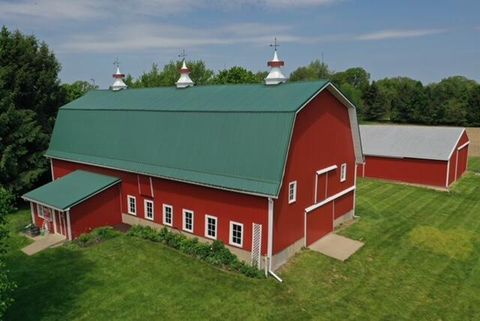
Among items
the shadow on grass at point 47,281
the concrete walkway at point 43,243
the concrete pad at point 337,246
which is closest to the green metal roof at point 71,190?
the concrete walkway at point 43,243

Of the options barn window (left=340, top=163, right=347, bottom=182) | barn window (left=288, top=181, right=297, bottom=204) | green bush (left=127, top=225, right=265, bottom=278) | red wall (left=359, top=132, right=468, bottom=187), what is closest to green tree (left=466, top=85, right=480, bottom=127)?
red wall (left=359, top=132, right=468, bottom=187)

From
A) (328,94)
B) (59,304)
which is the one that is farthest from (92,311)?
(328,94)

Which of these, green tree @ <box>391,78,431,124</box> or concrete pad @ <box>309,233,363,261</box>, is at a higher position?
A: green tree @ <box>391,78,431,124</box>

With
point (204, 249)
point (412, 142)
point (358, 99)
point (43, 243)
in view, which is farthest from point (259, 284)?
point (358, 99)

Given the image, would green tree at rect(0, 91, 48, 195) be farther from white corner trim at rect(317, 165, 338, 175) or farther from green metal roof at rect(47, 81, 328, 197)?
white corner trim at rect(317, 165, 338, 175)

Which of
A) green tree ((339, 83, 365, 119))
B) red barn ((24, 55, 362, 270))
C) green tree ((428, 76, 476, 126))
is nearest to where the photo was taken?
red barn ((24, 55, 362, 270))

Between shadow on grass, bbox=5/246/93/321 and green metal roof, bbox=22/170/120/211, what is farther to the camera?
green metal roof, bbox=22/170/120/211

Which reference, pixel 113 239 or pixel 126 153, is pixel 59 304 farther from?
pixel 126 153

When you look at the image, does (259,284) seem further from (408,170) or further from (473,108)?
(473,108)

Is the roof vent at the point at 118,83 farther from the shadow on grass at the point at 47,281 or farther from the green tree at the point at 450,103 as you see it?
the green tree at the point at 450,103
